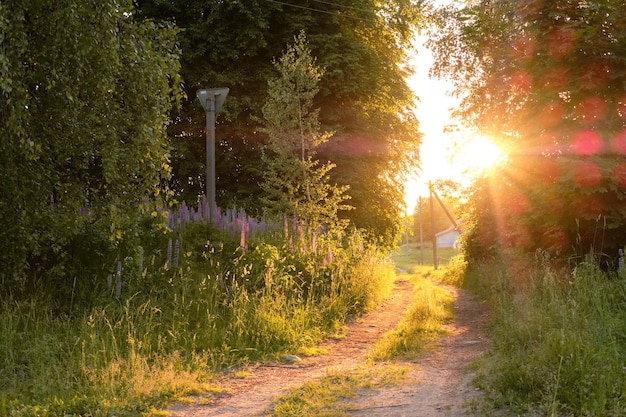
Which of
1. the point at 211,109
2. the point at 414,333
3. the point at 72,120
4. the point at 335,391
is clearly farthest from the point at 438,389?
the point at 211,109

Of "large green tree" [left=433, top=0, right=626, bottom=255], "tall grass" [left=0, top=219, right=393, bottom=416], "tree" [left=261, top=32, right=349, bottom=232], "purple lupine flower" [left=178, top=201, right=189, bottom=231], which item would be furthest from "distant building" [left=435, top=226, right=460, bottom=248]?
"purple lupine flower" [left=178, top=201, right=189, bottom=231]

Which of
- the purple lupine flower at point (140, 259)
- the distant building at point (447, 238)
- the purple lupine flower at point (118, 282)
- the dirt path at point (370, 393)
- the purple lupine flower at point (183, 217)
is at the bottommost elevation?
the distant building at point (447, 238)

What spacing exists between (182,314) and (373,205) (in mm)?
12657

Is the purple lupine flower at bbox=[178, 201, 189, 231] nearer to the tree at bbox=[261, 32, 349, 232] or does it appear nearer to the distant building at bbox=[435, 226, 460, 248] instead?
the tree at bbox=[261, 32, 349, 232]

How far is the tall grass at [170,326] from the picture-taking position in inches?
230

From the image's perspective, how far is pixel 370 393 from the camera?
610cm

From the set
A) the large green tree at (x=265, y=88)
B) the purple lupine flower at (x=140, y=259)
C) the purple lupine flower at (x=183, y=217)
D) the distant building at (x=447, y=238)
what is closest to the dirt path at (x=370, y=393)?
the purple lupine flower at (x=140, y=259)

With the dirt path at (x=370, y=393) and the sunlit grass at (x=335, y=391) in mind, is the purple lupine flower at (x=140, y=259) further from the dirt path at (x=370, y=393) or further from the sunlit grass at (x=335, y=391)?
the sunlit grass at (x=335, y=391)

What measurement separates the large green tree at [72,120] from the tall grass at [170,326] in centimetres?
96

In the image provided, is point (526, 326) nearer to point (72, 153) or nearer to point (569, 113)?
point (569, 113)

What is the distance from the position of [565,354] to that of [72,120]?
248 inches

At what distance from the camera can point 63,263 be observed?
9.04 meters

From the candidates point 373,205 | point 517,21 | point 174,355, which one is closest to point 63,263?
point 174,355

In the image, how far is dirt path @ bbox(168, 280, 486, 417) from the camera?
5543mm
